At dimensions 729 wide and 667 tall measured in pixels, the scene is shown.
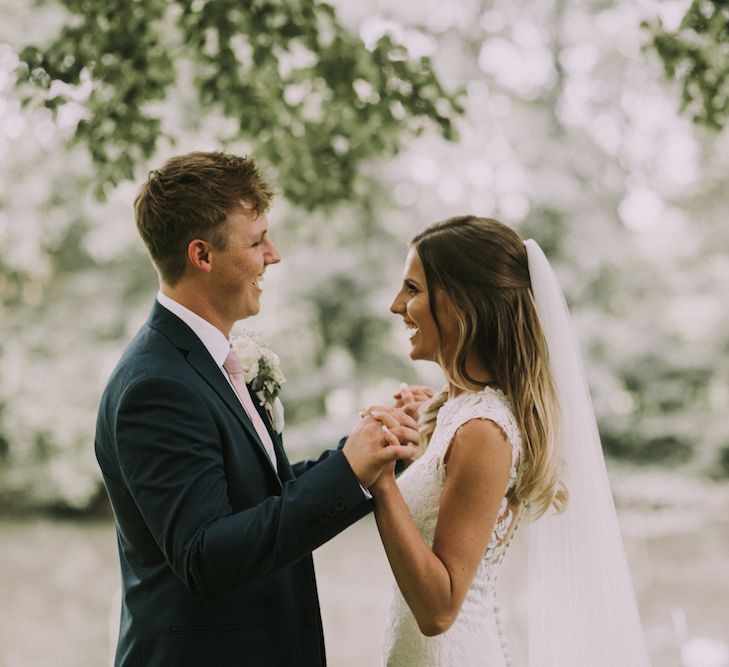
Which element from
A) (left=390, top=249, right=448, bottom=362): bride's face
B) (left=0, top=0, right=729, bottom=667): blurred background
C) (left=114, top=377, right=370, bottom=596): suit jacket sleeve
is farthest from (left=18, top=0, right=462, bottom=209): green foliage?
(left=0, top=0, right=729, bottom=667): blurred background

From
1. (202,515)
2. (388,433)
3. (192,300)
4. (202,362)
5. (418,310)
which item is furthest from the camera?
(418,310)

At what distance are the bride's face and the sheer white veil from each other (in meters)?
0.35

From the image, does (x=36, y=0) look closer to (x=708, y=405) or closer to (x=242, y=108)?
(x=242, y=108)

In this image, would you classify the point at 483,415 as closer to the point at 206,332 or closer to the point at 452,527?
the point at 452,527

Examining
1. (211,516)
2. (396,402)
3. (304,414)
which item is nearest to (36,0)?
(304,414)

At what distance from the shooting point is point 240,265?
2.37m

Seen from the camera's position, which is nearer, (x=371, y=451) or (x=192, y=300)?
(x=371, y=451)

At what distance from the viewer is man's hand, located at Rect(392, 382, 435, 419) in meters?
2.91

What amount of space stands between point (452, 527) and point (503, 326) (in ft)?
1.96

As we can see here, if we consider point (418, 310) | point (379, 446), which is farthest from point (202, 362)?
point (418, 310)

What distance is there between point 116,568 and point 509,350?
1023 cm

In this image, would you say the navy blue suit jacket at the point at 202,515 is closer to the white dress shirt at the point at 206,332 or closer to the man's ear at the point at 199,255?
the white dress shirt at the point at 206,332

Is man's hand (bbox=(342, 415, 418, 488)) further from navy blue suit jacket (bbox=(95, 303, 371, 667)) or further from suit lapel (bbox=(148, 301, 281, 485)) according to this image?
suit lapel (bbox=(148, 301, 281, 485))

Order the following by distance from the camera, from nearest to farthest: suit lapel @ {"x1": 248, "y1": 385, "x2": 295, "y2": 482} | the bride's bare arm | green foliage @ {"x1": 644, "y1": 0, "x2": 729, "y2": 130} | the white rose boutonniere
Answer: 1. the bride's bare arm
2. suit lapel @ {"x1": 248, "y1": 385, "x2": 295, "y2": 482}
3. the white rose boutonniere
4. green foliage @ {"x1": 644, "y1": 0, "x2": 729, "y2": 130}
